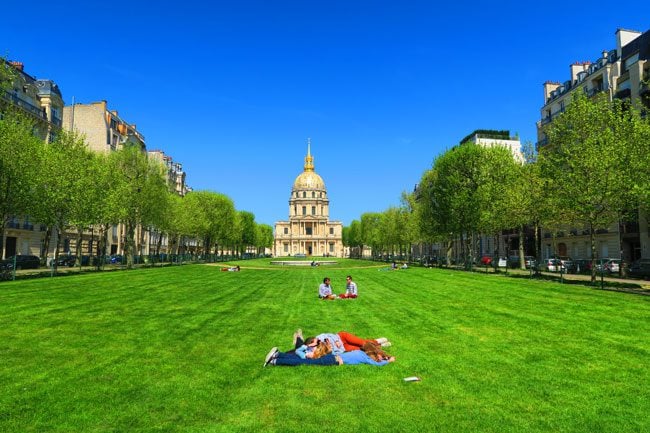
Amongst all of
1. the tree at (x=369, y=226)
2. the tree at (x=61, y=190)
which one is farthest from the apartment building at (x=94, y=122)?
the tree at (x=369, y=226)

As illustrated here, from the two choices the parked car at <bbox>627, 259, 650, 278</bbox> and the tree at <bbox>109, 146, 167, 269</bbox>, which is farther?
the tree at <bbox>109, 146, 167, 269</bbox>

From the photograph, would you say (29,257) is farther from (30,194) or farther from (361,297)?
(361,297)

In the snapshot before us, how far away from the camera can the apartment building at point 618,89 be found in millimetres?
49312

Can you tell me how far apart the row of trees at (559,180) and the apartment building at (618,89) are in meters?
3.24

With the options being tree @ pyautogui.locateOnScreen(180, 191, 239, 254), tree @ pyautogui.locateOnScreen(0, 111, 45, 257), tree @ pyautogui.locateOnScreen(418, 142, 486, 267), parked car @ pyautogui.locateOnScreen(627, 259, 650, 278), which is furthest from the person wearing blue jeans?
tree @ pyautogui.locateOnScreen(180, 191, 239, 254)

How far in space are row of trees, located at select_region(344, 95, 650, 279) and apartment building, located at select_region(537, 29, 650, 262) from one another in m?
3.24

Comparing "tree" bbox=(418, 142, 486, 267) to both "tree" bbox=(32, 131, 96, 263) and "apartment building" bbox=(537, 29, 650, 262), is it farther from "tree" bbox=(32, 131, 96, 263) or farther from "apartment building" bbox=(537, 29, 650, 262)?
"tree" bbox=(32, 131, 96, 263)

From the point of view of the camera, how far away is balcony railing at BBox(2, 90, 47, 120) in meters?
51.6

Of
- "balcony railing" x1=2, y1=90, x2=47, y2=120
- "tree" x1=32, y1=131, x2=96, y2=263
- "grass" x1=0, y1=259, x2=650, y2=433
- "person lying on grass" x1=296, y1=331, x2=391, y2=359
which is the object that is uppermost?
"balcony railing" x1=2, y1=90, x2=47, y2=120

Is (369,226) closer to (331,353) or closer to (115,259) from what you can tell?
(115,259)

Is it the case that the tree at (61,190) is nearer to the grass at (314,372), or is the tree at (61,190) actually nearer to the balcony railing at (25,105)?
the balcony railing at (25,105)

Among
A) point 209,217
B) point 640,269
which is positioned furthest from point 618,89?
point 209,217

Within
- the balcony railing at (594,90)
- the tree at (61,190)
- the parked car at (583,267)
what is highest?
the balcony railing at (594,90)

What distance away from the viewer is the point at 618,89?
53.9m
